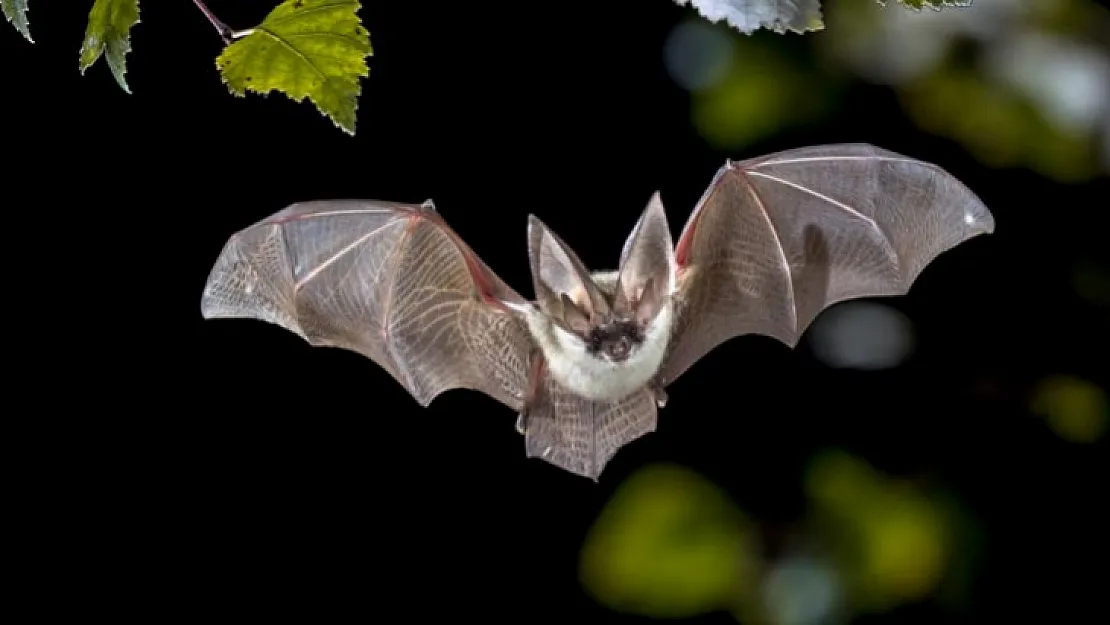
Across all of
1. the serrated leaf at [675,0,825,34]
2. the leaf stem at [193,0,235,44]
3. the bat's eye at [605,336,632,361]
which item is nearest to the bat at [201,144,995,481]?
the bat's eye at [605,336,632,361]

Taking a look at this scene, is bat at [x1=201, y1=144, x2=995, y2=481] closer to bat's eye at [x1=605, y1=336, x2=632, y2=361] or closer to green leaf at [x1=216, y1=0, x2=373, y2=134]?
bat's eye at [x1=605, y1=336, x2=632, y2=361]

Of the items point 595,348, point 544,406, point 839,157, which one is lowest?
point 544,406

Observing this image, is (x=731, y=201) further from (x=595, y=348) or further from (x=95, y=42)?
(x=95, y=42)

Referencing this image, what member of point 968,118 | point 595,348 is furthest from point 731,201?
point 968,118

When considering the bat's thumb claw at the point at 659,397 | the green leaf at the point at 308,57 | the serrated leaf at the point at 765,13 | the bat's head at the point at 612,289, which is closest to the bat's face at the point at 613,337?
the bat's head at the point at 612,289

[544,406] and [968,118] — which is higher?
[968,118]

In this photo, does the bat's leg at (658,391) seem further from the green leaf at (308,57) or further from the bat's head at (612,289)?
the green leaf at (308,57)

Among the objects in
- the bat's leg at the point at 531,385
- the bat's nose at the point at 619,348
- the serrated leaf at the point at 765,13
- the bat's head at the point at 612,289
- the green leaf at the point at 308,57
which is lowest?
the bat's leg at the point at 531,385
